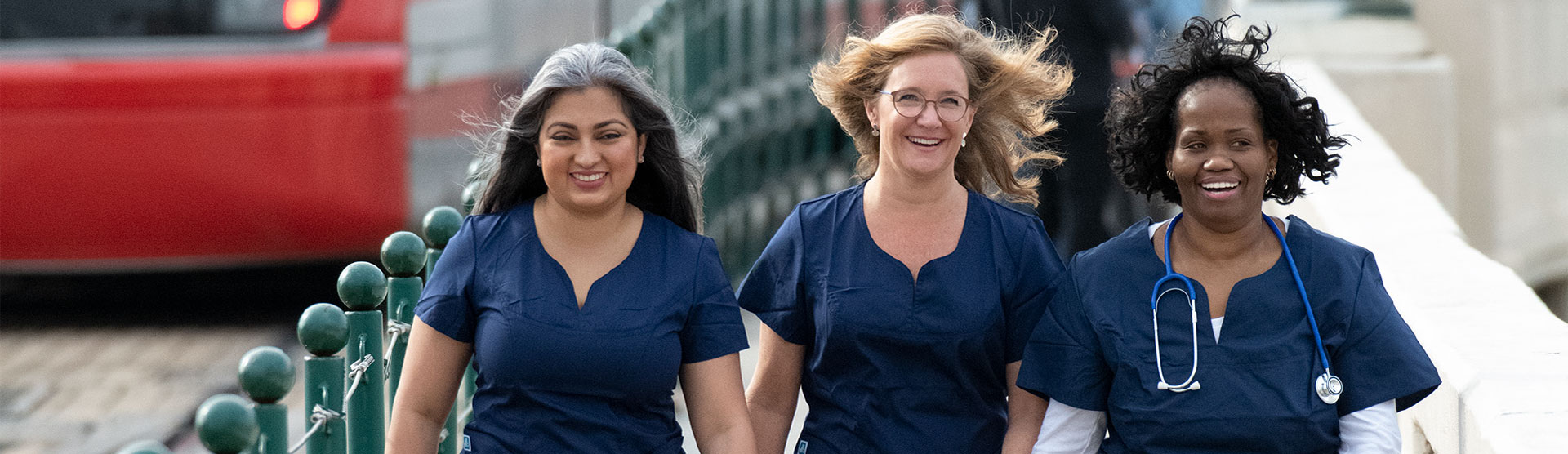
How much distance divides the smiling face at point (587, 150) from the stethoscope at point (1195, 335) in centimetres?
81

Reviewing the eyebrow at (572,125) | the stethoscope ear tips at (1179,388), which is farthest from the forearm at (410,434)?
the stethoscope ear tips at (1179,388)

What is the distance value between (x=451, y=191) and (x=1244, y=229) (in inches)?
193

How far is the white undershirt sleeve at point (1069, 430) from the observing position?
2.59 metres

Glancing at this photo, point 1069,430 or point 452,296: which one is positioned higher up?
point 452,296

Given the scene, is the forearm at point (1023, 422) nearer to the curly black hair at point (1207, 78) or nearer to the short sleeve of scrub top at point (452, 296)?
the curly black hair at point (1207, 78)

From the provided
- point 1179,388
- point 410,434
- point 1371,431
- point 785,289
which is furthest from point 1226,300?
point 410,434

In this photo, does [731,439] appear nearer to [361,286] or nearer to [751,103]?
[361,286]

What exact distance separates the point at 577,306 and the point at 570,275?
0.06 metres

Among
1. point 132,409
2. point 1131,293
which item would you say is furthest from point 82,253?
point 1131,293

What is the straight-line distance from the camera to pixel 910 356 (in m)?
2.72

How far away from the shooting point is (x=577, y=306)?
2562 mm

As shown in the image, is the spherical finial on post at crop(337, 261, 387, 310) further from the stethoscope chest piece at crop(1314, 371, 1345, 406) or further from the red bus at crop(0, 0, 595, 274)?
the red bus at crop(0, 0, 595, 274)

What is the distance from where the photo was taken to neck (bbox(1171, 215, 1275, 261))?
253 cm

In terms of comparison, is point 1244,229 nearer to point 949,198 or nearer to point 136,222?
point 949,198
